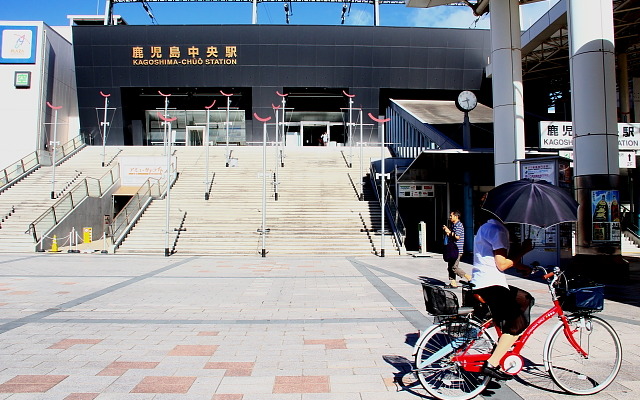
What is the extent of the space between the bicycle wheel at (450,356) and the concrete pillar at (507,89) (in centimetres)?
1137

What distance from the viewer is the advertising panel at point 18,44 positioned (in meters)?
37.9

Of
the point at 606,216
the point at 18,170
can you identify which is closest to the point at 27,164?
the point at 18,170

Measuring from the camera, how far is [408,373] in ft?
16.0

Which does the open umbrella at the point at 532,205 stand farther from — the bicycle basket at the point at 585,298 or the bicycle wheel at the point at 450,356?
the bicycle wheel at the point at 450,356

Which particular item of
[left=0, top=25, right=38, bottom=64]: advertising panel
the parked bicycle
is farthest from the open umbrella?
[left=0, top=25, right=38, bottom=64]: advertising panel

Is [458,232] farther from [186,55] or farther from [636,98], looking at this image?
[186,55]

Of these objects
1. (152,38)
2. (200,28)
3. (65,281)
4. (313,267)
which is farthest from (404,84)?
(65,281)

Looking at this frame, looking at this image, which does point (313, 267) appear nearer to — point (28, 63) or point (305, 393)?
point (305, 393)

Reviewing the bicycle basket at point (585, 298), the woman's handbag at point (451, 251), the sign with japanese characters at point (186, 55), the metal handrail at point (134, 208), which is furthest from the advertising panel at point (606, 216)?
the sign with japanese characters at point (186, 55)

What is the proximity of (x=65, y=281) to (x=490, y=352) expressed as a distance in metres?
10.2

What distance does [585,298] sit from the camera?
421cm

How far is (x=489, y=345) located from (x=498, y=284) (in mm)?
542

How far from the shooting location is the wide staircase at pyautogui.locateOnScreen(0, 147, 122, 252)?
20766 mm

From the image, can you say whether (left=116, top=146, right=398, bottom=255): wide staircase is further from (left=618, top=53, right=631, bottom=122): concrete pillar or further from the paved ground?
(left=618, top=53, right=631, bottom=122): concrete pillar
